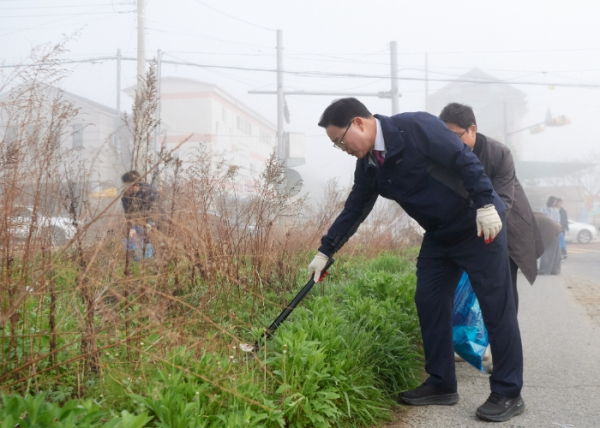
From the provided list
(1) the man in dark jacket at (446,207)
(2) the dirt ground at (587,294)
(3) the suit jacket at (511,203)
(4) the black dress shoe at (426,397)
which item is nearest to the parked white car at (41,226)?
(1) the man in dark jacket at (446,207)

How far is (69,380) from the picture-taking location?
2680mm

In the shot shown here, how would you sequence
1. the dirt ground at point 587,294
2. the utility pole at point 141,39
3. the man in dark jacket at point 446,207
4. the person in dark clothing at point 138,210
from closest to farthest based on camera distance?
the person in dark clothing at point 138,210 < the man in dark jacket at point 446,207 < the dirt ground at point 587,294 < the utility pole at point 141,39

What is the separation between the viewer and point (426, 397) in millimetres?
3559

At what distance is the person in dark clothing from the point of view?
8.65 feet

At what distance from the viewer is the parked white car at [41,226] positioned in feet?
Result: 9.77

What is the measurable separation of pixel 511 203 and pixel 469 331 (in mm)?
934

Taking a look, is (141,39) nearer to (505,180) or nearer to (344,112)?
(505,180)

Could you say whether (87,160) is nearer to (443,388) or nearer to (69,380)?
(69,380)

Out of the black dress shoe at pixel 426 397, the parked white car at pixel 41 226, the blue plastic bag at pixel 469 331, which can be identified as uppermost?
the parked white car at pixel 41 226

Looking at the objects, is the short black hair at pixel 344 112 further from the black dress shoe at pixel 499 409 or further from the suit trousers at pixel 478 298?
the black dress shoe at pixel 499 409

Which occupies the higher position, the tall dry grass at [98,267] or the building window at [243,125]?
the building window at [243,125]

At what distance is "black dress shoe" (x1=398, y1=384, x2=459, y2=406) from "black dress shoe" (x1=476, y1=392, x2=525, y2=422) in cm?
28

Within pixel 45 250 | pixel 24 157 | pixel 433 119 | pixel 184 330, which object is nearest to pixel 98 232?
pixel 45 250

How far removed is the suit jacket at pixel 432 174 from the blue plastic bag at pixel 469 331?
2.85ft
